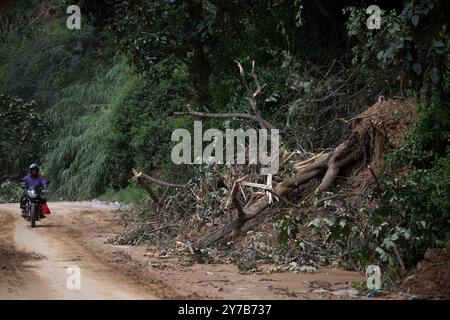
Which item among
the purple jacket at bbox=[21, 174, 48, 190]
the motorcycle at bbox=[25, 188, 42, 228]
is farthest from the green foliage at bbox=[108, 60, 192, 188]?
the motorcycle at bbox=[25, 188, 42, 228]

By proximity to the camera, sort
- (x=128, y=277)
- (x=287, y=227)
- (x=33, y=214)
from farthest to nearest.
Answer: (x=33, y=214)
(x=287, y=227)
(x=128, y=277)

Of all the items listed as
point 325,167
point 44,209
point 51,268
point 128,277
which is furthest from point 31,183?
point 128,277

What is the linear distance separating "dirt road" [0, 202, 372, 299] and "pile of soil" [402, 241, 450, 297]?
0.70 meters

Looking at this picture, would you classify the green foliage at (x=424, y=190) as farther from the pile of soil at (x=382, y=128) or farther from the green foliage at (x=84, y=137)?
the green foliage at (x=84, y=137)

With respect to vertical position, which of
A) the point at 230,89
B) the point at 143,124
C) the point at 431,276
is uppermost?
the point at 230,89

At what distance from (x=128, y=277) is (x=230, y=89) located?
8049mm

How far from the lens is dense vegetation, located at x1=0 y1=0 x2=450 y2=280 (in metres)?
8.20

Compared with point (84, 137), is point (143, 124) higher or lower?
higher

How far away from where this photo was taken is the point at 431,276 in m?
7.36

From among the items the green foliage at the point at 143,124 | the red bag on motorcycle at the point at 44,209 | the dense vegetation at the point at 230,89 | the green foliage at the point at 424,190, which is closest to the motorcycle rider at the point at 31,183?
the red bag on motorcycle at the point at 44,209

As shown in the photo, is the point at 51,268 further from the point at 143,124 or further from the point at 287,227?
the point at 143,124

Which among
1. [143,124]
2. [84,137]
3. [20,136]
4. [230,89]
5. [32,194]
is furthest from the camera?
[20,136]

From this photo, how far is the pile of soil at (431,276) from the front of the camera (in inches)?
283

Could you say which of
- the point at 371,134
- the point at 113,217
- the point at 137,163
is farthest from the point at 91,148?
the point at 371,134
